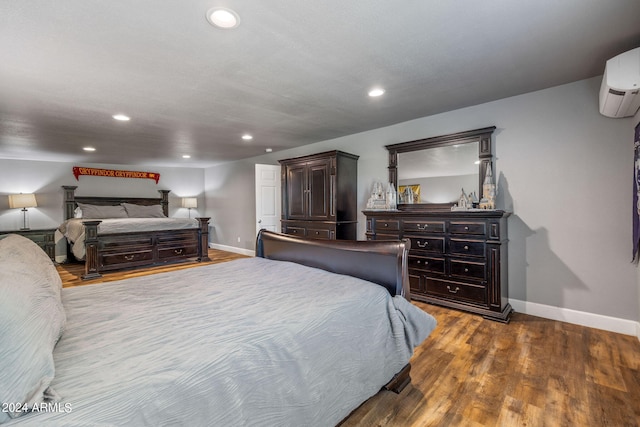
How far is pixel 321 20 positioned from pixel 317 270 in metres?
1.68

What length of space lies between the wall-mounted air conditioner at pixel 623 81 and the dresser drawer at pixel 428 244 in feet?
6.03

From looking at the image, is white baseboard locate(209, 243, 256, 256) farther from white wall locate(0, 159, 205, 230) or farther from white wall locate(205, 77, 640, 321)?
white wall locate(205, 77, 640, 321)

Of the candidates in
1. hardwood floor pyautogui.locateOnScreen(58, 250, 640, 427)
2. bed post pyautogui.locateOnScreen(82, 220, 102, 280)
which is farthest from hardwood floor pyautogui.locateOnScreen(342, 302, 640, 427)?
bed post pyautogui.locateOnScreen(82, 220, 102, 280)

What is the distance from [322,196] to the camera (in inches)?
174

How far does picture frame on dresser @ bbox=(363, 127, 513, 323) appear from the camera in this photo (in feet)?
9.58

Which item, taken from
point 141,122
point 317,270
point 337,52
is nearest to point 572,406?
point 317,270

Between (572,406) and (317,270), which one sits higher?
(317,270)

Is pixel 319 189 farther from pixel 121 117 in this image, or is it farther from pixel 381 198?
pixel 121 117

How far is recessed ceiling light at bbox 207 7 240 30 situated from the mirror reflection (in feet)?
9.29

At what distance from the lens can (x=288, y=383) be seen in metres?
1.08

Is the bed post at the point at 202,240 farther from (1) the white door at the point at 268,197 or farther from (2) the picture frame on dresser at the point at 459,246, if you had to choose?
(2) the picture frame on dresser at the point at 459,246

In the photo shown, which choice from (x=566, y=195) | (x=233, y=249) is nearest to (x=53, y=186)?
(x=233, y=249)

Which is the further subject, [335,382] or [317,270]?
[317,270]

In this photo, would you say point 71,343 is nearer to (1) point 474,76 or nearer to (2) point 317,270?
(2) point 317,270
